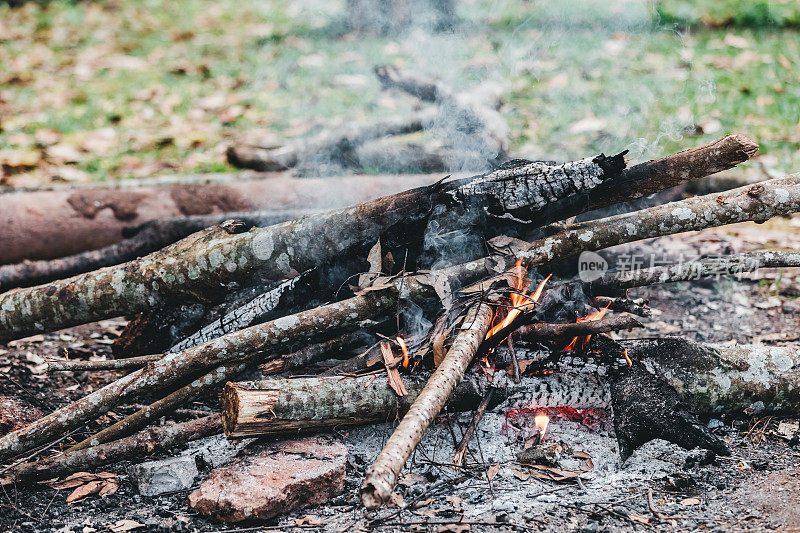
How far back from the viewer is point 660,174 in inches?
108

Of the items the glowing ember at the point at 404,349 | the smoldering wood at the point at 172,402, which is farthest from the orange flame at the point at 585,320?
the smoldering wood at the point at 172,402

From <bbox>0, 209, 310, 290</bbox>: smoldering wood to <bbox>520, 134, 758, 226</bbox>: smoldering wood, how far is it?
1.74 meters

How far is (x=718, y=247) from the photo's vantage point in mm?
4473

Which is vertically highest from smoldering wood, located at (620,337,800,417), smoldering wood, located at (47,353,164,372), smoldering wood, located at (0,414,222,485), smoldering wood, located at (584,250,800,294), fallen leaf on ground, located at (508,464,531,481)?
smoldering wood, located at (584,250,800,294)

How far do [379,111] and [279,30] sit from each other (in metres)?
3.33

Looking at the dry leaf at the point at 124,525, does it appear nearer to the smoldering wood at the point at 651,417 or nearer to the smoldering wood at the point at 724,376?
the smoldering wood at the point at 651,417

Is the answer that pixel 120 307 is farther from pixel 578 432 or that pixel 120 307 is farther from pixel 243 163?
pixel 243 163

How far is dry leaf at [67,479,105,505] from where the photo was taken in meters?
2.59

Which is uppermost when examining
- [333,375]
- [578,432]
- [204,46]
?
[204,46]

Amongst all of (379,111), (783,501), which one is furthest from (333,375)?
(379,111)

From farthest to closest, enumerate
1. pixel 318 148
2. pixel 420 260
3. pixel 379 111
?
1. pixel 379 111
2. pixel 318 148
3. pixel 420 260

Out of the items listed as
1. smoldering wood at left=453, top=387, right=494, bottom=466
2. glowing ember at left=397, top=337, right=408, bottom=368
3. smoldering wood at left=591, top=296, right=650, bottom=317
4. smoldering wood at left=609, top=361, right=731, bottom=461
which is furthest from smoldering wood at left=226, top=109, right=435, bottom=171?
smoldering wood at left=609, top=361, right=731, bottom=461

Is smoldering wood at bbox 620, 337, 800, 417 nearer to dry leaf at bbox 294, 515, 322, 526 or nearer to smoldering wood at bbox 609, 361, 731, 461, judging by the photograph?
smoldering wood at bbox 609, 361, 731, 461

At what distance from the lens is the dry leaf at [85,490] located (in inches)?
102
